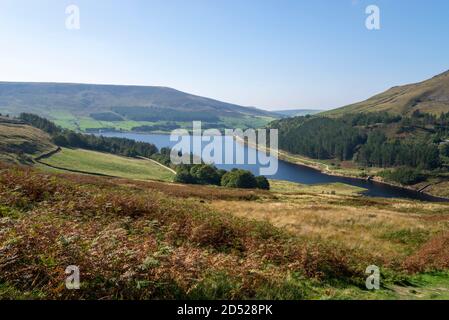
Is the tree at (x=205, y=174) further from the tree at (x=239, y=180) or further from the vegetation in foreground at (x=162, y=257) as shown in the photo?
the vegetation in foreground at (x=162, y=257)

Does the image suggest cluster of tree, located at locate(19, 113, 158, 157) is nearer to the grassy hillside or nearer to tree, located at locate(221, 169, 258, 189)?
the grassy hillside

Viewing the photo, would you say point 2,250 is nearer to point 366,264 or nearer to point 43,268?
point 43,268

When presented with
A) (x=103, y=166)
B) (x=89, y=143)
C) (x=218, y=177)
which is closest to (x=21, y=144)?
(x=103, y=166)

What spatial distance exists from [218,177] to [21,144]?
215 ft

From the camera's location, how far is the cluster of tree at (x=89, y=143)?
6486 inches

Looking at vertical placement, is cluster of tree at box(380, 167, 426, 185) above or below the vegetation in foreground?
below

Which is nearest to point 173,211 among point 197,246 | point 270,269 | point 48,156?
point 197,246

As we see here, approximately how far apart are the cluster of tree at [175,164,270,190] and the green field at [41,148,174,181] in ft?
37.7

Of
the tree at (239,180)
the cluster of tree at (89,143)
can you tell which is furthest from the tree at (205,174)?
the cluster of tree at (89,143)

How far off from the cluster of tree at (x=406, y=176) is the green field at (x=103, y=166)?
108251 millimetres

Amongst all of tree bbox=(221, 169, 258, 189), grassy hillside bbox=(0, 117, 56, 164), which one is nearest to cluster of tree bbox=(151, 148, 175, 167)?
grassy hillside bbox=(0, 117, 56, 164)

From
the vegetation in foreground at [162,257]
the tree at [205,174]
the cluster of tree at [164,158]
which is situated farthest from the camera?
the cluster of tree at [164,158]

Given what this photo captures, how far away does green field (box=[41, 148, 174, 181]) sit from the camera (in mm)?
113769

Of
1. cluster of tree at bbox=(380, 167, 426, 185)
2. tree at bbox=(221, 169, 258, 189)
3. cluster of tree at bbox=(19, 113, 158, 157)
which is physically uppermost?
cluster of tree at bbox=(19, 113, 158, 157)
